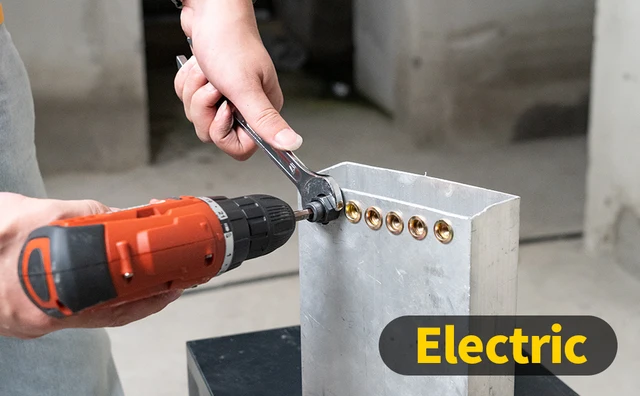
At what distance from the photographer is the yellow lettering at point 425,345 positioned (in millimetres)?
782

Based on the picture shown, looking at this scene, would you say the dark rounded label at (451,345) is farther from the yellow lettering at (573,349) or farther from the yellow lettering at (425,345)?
the yellow lettering at (573,349)

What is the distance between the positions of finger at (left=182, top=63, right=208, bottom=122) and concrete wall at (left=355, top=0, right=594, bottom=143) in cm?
198

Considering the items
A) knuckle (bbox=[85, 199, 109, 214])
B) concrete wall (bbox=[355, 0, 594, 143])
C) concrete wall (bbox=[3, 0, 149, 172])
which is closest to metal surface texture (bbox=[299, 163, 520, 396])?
knuckle (bbox=[85, 199, 109, 214])

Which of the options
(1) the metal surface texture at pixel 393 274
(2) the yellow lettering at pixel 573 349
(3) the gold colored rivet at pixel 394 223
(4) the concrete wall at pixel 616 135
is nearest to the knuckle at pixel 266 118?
(1) the metal surface texture at pixel 393 274

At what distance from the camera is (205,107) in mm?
1075

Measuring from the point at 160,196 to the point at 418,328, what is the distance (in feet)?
6.45

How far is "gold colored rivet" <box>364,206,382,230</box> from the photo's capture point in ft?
2.64

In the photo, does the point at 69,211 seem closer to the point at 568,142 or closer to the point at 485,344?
the point at 485,344

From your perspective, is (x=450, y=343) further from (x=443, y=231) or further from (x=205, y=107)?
(x=205, y=107)

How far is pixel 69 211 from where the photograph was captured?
2.46 feet

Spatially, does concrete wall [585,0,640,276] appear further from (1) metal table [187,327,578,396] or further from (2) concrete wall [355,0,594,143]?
(1) metal table [187,327,578,396]

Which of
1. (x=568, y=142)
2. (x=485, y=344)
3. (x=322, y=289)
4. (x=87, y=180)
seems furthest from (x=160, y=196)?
Answer: (x=485, y=344)

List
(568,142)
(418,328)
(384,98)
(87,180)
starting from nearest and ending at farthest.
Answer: (418,328)
(87,180)
(568,142)
(384,98)

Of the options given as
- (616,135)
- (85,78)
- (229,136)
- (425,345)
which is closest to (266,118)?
(229,136)
